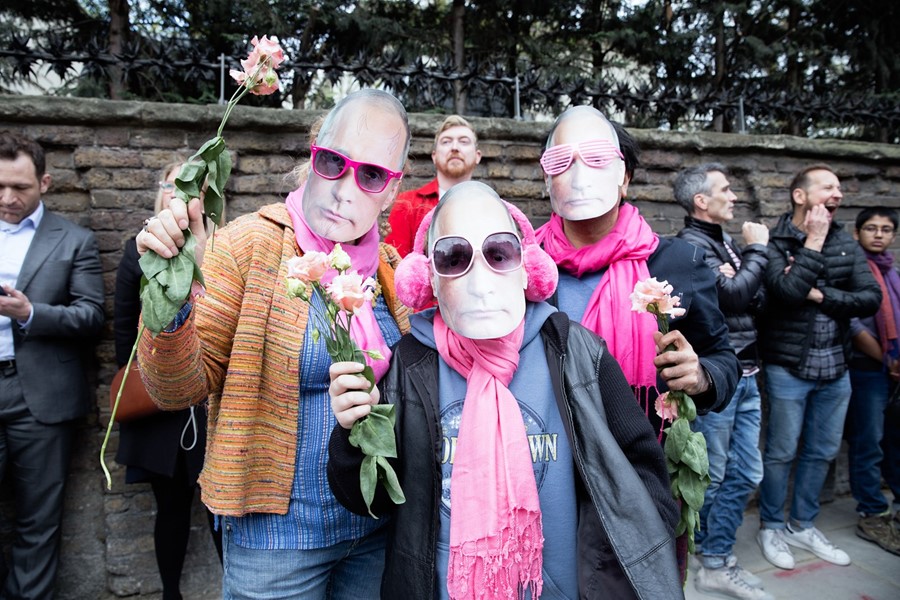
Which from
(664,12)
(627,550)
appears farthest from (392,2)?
(627,550)

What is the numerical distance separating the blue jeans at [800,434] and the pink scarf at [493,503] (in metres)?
2.73

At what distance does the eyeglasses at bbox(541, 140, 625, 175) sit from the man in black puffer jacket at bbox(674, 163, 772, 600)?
58.0 inches

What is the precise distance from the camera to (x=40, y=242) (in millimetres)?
2580

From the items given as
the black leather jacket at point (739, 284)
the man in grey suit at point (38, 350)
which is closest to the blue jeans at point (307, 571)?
the man in grey suit at point (38, 350)

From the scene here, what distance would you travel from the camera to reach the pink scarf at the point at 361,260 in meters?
1.38

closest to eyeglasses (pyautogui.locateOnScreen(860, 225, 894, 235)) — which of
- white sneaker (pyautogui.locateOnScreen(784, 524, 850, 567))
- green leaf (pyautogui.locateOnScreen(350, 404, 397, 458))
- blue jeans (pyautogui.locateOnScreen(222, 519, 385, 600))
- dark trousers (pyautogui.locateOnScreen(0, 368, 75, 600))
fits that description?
white sneaker (pyautogui.locateOnScreen(784, 524, 850, 567))

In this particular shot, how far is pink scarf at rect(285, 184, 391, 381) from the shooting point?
1380 mm

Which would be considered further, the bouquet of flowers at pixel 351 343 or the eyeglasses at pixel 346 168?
the eyeglasses at pixel 346 168

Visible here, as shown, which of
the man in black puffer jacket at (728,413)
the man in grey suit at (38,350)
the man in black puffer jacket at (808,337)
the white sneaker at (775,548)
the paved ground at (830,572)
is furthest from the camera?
the white sneaker at (775,548)

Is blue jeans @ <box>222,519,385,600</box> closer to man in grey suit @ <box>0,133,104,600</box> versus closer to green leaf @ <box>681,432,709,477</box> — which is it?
green leaf @ <box>681,432,709,477</box>

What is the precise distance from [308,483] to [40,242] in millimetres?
1954

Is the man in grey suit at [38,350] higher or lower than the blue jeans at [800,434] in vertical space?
higher

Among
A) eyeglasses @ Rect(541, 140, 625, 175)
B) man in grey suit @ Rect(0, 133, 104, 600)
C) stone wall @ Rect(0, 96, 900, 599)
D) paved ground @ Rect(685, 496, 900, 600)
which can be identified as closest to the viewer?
eyeglasses @ Rect(541, 140, 625, 175)

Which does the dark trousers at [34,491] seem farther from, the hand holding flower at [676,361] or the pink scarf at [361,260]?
the hand holding flower at [676,361]
